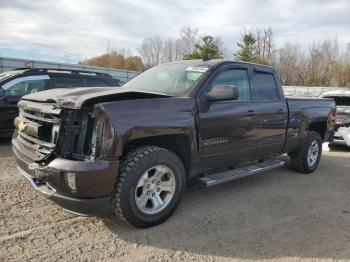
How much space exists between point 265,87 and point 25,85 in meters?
5.70

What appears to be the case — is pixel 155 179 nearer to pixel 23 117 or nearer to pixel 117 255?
pixel 117 255

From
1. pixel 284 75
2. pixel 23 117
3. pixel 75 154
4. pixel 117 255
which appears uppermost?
pixel 284 75

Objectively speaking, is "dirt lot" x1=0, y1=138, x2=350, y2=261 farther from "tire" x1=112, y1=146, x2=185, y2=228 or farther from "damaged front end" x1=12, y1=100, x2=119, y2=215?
"damaged front end" x1=12, y1=100, x2=119, y2=215

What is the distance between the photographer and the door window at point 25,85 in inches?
339

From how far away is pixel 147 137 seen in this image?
4.11 meters

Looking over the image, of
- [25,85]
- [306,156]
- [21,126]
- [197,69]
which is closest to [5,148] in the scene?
[25,85]

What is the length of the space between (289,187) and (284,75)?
53943 millimetres

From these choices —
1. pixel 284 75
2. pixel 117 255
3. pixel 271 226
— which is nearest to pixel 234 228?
pixel 271 226

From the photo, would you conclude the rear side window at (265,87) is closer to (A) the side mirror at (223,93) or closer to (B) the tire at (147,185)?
(A) the side mirror at (223,93)

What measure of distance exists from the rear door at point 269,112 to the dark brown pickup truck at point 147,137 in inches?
0.8

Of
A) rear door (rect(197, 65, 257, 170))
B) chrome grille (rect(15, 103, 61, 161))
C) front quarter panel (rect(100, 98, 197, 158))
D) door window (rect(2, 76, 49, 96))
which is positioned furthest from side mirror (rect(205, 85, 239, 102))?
door window (rect(2, 76, 49, 96))

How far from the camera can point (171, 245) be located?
12.3 feet

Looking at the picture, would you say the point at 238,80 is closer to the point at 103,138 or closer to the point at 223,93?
the point at 223,93

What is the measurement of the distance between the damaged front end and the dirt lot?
1.36ft
